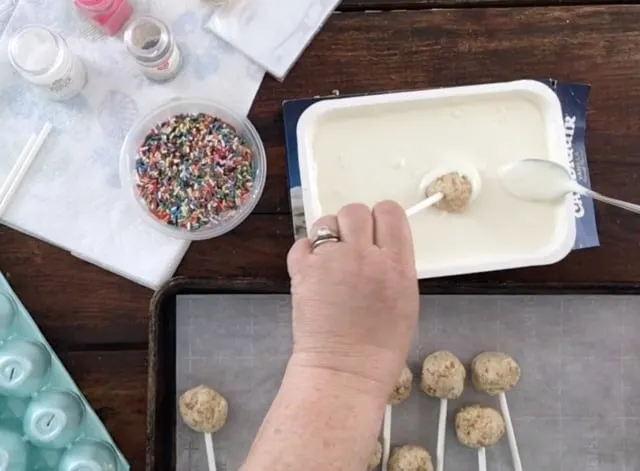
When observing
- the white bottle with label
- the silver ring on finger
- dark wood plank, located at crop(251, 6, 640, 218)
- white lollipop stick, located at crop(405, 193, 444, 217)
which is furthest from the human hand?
the white bottle with label

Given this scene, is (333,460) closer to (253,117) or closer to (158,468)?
(158,468)

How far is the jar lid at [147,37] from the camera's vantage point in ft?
2.75

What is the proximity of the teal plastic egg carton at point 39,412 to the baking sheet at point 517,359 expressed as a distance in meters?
0.09

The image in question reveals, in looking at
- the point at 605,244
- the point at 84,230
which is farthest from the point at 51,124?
the point at 605,244

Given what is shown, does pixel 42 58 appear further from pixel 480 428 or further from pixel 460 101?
pixel 480 428

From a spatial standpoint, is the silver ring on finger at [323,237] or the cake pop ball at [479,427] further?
the cake pop ball at [479,427]

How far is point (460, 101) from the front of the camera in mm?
834

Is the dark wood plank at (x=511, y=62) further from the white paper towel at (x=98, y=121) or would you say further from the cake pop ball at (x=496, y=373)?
the cake pop ball at (x=496, y=373)

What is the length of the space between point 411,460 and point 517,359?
159 millimetres

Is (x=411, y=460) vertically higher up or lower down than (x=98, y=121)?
lower down

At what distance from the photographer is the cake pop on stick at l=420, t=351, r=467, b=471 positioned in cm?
83

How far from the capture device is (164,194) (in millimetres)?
852

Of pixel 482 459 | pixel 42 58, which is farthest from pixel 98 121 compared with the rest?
pixel 482 459

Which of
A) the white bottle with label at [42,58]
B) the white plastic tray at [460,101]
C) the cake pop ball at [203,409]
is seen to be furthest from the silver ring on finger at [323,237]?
the white bottle with label at [42,58]
